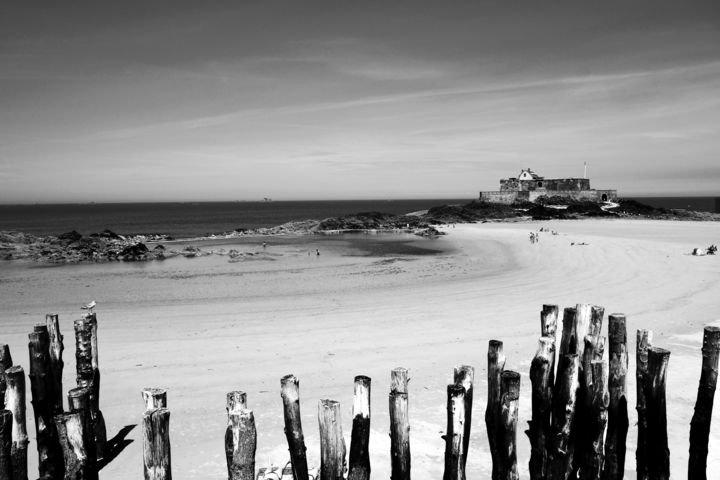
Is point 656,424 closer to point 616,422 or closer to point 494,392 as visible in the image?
point 616,422

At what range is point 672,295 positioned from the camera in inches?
562

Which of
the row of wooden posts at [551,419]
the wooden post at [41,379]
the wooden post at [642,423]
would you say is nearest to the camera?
the row of wooden posts at [551,419]

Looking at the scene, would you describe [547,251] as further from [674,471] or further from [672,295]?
[674,471]

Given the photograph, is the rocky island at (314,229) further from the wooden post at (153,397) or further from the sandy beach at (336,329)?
the wooden post at (153,397)

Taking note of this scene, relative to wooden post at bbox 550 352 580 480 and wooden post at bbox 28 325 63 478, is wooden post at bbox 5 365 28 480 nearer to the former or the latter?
wooden post at bbox 28 325 63 478

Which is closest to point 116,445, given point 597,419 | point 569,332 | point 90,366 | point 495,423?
point 90,366

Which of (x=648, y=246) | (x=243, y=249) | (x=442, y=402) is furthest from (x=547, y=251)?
(x=442, y=402)

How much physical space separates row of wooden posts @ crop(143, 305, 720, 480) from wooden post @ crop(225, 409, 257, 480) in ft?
0.31

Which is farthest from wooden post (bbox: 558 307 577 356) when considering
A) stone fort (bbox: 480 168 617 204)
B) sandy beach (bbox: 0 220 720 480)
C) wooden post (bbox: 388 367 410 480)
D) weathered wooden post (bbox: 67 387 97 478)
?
stone fort (bbox: 480 168 617 204)

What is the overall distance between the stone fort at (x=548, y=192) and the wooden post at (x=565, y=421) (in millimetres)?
80625

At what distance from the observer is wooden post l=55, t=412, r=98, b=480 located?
396 centimetres

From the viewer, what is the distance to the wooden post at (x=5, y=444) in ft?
13.3

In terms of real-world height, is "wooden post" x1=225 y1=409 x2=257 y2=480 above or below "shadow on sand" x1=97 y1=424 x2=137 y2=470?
above

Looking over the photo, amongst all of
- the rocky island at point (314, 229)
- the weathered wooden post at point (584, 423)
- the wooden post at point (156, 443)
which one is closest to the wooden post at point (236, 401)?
the wooden post at point (156, 443)
